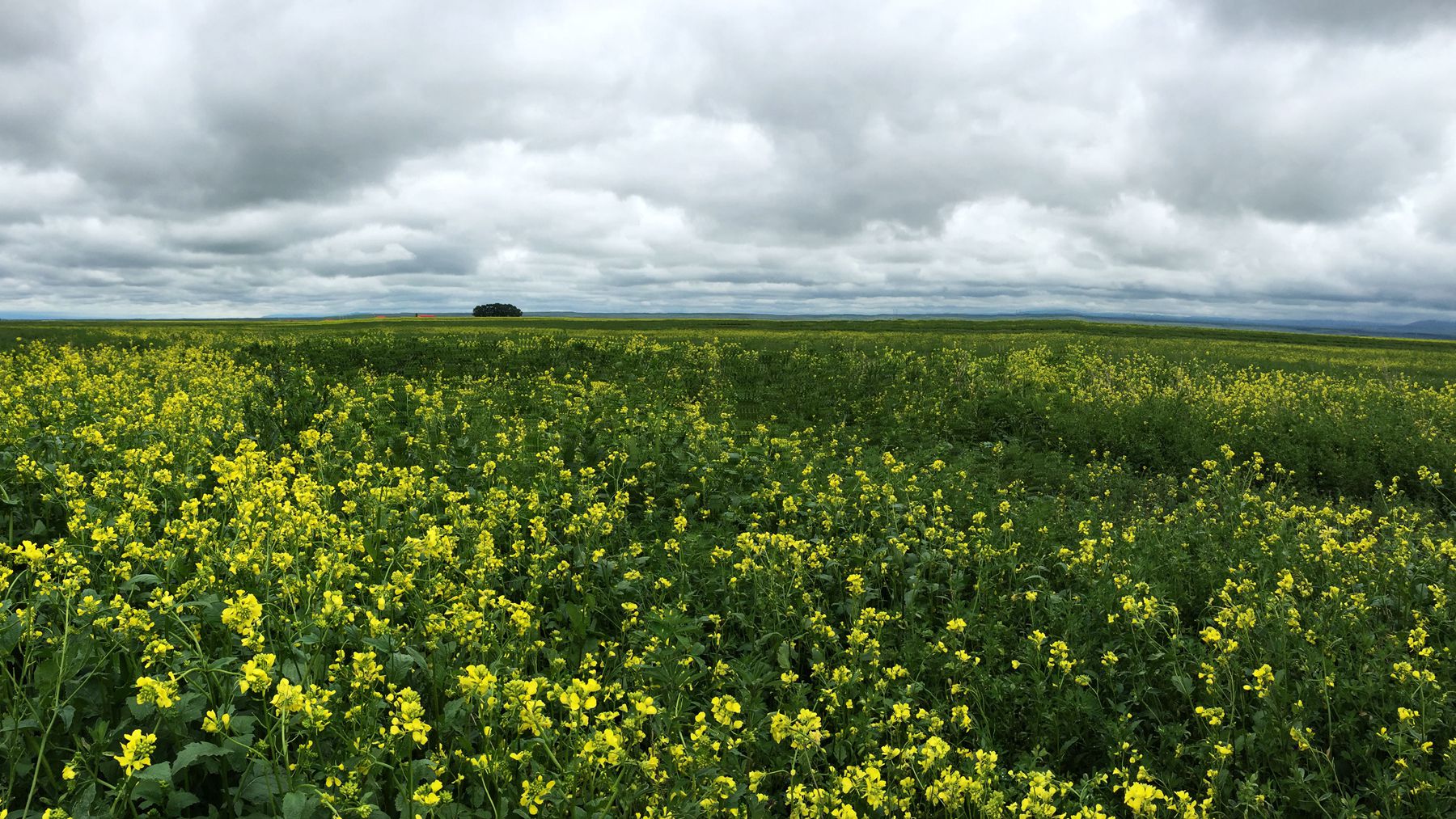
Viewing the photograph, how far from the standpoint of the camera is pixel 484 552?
19.4ft

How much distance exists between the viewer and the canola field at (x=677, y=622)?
3.68 m

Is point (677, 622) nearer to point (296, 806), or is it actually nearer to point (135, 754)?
point (296, 806)

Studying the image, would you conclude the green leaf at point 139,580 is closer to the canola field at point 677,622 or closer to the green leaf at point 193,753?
the canola field at point 677,622

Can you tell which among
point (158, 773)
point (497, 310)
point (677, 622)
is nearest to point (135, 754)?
point (158, 773)

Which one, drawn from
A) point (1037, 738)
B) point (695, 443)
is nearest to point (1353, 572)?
point (1037, 738)

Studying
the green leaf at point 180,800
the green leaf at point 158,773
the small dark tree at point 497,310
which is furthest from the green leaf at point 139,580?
the small dark tree at point 497,310

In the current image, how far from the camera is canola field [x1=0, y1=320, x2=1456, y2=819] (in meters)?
3.68

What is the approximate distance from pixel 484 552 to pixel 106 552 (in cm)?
259

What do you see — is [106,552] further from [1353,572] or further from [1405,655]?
[1353,572]

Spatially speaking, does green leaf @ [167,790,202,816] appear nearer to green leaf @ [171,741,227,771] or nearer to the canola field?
the canola field

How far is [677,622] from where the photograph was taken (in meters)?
5.61

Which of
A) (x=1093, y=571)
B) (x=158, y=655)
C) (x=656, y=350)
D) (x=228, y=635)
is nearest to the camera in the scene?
(x=158, y=655)

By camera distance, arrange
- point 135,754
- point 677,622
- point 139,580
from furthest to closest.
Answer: point 677,622 → point 139,580 → point 135,754

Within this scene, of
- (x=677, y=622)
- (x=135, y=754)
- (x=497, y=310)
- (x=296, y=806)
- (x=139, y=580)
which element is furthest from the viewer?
(x=497, y=310)
